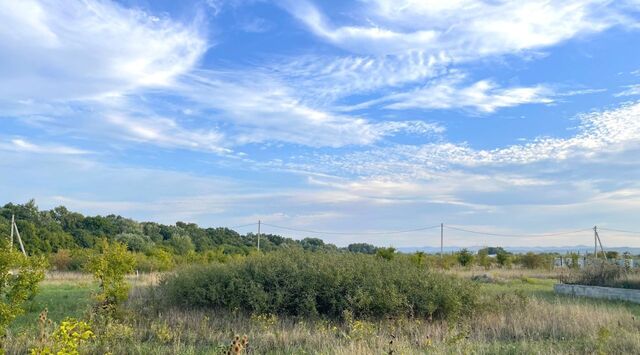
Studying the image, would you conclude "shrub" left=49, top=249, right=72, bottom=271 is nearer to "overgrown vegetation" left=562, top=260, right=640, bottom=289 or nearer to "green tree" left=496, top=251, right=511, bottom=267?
"green tree" left=496, top=251, right=511, bottom=267

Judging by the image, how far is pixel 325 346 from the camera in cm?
802

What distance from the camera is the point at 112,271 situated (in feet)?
42.5

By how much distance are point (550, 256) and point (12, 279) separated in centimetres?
4037

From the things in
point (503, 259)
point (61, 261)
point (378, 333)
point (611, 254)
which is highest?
point (611, 254)

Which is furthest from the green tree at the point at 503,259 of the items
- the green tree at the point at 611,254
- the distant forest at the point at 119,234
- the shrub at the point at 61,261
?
the shrub at the point at 61,261

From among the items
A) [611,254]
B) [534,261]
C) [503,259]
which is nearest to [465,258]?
[503,259]

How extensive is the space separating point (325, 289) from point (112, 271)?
15.9 feet

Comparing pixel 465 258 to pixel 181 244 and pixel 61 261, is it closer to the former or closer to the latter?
pixel 181 244

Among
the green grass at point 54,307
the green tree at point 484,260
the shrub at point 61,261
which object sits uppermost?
the green tree at point 484,260

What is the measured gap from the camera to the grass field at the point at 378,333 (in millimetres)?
7838

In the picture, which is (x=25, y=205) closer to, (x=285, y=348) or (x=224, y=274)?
(x=224, y=274)

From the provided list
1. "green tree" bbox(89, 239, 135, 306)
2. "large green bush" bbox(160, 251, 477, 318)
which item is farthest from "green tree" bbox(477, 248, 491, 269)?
"green tree" bbox(89, 239, 135, 306)

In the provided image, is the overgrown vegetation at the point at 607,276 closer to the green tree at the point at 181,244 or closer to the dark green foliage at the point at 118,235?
the dark green foliage at the point at 118,235

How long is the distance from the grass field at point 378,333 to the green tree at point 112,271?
1.78 ft
